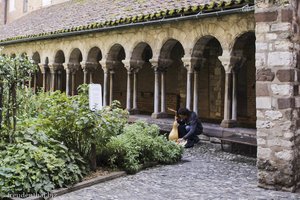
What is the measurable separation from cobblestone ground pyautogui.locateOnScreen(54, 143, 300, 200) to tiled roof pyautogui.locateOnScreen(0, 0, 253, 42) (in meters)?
3.69

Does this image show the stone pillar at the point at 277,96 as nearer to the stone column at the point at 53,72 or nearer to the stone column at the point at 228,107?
the stone column at the point at 228,107

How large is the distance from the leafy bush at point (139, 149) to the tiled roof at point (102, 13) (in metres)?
3.37

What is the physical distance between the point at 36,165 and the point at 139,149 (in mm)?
2119

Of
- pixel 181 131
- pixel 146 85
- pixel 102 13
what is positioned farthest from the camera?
pixel 146 85

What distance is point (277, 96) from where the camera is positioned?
574cm

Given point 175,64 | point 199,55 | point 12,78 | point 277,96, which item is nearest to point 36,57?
point 175,64

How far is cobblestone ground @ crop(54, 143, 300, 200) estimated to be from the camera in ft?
17.5

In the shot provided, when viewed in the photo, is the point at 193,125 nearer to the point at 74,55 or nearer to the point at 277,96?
the point at 277,96

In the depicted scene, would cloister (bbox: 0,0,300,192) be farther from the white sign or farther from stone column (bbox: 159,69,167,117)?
the white sign

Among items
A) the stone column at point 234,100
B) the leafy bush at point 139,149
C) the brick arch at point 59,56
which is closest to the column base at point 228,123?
the stone column at point 234,100

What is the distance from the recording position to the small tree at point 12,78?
6035 millimetres

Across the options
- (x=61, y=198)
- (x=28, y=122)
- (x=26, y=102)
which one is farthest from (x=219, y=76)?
(x=61, y=198)

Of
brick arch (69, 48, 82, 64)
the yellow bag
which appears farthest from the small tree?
brick arch (69, 48, 82, 64)

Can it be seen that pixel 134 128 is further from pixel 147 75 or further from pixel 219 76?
pixel 147 75
